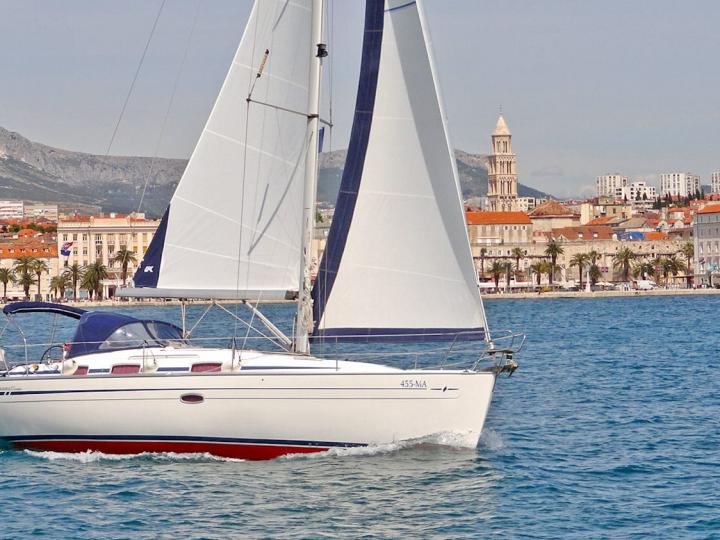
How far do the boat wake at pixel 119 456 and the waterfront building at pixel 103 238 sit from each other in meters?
120

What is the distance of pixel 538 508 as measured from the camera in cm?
1527

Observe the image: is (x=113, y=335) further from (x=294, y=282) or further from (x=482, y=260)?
(x=482, y=260)

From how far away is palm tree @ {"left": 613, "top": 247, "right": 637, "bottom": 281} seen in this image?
140125 millimetres

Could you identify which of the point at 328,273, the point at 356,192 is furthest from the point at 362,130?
the point at 328,273

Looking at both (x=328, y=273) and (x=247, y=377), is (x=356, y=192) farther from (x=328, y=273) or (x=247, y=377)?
(x=247, y=377)

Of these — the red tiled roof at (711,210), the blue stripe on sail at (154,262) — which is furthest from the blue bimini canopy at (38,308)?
the red tiled roof at (711,210)

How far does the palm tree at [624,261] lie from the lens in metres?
140

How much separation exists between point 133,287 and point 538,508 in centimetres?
684

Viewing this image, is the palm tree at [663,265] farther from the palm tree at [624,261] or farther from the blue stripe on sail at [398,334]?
the blue stripe on sail at [398,334]

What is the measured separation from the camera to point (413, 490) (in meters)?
15.6

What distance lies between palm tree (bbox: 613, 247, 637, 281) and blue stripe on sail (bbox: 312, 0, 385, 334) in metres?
125

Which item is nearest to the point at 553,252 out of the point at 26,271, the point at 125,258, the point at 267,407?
the point at 125,258

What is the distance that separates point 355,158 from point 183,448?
14.4 feet

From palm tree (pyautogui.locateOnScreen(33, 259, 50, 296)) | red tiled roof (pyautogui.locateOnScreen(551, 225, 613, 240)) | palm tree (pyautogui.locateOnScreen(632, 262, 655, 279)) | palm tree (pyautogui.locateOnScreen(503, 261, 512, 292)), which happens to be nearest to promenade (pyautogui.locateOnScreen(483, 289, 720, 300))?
palm tree (pyautogui.locateOnScreen(503, 261, 512, 292))
